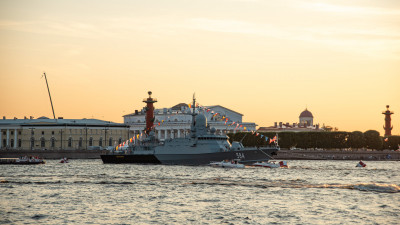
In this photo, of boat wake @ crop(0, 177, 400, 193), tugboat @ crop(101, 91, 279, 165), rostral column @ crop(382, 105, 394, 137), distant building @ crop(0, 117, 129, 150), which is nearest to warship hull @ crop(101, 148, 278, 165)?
tugboat @ crop(101, 91, 279, 165)

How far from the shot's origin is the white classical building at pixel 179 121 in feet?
582

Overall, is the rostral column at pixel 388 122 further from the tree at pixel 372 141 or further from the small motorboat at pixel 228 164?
the small motorboat at pixel 228 164

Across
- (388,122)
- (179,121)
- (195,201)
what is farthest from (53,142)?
(195,201)

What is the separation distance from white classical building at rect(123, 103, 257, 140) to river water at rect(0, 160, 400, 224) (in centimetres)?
11239

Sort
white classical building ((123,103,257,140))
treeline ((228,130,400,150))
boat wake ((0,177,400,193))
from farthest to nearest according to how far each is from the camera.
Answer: white classical building ((123,103,257,140)) < treeline ((228,130,400,150)) < boat wake ((0,177,400,193))

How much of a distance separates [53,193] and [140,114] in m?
140

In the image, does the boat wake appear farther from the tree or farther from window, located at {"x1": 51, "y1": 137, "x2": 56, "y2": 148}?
the tree

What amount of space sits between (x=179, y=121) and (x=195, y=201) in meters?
132

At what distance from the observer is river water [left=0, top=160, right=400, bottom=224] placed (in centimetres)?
3897

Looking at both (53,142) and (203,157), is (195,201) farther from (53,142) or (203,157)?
(53,142)

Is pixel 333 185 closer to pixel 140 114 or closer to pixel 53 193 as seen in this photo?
pixel 53 193

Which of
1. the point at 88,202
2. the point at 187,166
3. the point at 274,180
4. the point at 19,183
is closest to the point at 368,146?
the point at 187,166

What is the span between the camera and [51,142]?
150375 mm

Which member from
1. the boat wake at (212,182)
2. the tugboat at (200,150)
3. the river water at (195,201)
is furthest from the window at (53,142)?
the river water at (195,201)
